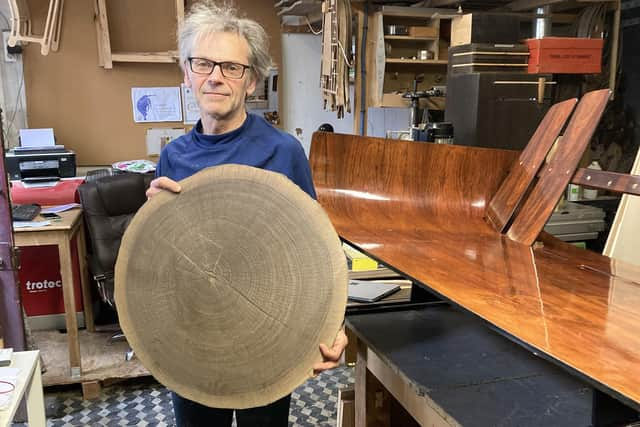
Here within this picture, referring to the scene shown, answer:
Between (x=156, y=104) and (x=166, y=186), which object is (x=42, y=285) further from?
(x=166, y=186)

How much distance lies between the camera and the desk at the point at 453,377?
1.13m

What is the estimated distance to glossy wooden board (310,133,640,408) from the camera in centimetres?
83

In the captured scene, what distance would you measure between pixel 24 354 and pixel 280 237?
120 centimetres

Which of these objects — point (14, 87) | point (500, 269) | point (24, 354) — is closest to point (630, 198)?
point (500, 269)

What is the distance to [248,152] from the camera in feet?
4.28

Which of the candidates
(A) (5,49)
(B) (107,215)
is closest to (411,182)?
(B) (107,215)

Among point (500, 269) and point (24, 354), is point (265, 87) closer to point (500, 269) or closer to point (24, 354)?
point (24, 354)

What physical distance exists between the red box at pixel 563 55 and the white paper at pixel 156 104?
9.63 feet

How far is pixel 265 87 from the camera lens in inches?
187

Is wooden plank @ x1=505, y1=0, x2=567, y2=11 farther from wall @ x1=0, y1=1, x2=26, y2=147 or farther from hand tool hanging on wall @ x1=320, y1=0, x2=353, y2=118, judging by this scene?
wall @ x1=0, y1=1, x2=26, y2=147

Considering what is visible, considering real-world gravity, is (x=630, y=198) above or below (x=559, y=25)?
below

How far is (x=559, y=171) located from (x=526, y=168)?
16 cm

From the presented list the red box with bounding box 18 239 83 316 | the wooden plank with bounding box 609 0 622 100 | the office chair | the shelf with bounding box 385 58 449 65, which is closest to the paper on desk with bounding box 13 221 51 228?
the office chair

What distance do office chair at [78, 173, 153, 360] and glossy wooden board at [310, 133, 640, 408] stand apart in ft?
5.55
